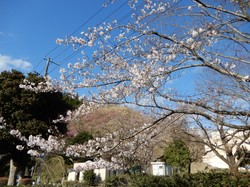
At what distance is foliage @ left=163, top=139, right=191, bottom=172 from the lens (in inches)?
586

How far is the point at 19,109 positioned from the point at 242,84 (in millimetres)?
10143

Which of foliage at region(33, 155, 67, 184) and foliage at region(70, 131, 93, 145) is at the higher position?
foliage at region(70, 131, 93, 145)

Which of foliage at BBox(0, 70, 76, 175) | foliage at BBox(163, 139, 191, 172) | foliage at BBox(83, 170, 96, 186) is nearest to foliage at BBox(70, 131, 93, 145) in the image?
foliage at BBox(83, 170, 96, 186)

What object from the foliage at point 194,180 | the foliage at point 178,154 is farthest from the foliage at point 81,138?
the foliage at point 194,180

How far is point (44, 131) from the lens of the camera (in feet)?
39.2

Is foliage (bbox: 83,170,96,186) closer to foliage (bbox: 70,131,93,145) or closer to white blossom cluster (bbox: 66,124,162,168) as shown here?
foliage (bbox: 70,131,93,145)

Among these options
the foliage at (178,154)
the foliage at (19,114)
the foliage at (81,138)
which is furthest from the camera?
the foliage at (81,138)

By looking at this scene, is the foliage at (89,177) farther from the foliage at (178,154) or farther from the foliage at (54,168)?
the foliage at (54,168)

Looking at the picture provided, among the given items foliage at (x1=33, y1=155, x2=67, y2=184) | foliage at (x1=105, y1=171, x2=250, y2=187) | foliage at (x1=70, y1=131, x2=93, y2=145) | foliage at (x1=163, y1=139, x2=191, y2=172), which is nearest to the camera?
foliage at (x1=105, y1=171, x2=250, y2=187)

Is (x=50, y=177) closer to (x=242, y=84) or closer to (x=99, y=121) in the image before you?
(x=242, y=84)

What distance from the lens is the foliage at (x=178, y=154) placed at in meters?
14.9

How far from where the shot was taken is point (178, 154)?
1516 centimetres

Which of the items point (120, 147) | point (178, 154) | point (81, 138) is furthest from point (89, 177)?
point (120, 147)

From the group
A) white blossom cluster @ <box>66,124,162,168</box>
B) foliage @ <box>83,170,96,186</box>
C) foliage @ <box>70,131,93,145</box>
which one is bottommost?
foliage @ <box>83,170,96,186</box>
